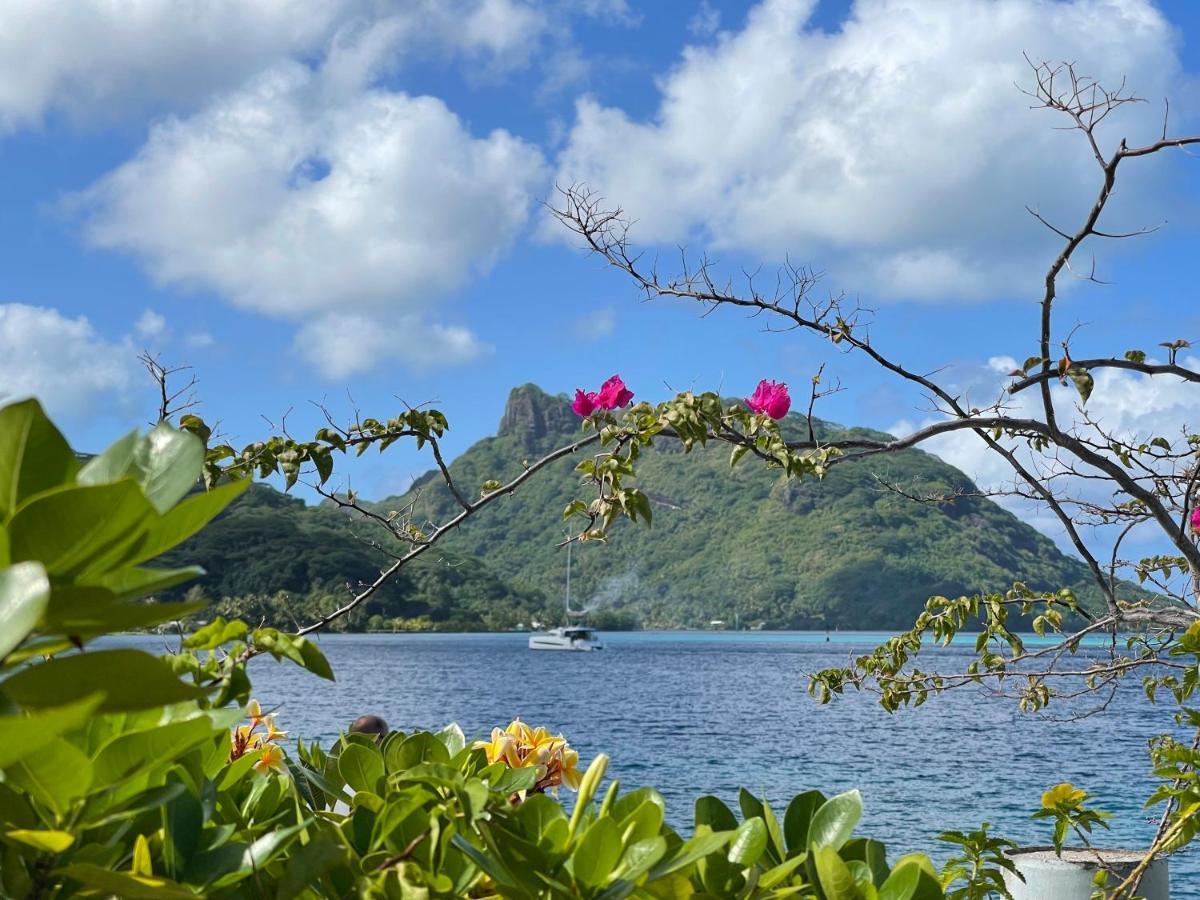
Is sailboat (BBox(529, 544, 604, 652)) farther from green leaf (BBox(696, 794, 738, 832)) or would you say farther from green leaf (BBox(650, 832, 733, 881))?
green leaf (BBox(650, 832, 733, 881))

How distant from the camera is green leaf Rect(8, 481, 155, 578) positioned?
0.48 meters

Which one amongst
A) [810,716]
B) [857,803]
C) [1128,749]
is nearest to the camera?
[857,803]

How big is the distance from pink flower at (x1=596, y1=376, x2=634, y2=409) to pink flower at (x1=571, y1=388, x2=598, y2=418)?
0.03m

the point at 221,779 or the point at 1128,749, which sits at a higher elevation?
the point at 221,779

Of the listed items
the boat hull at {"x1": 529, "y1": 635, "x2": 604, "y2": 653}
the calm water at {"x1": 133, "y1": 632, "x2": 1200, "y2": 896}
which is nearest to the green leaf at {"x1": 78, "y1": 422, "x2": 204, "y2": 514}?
the calm water at {"x1": 133, "y1": 632, "x2": 1200, "y2": 896}

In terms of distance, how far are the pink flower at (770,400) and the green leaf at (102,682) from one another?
2085 mm

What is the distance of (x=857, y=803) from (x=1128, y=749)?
111 ft

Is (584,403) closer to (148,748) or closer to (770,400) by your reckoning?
(770,400)

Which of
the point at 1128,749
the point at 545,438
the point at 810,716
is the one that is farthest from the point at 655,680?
the point at 545,438

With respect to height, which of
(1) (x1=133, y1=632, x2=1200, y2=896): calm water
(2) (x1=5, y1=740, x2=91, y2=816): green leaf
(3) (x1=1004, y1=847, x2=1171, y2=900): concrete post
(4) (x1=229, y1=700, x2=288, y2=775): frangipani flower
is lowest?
(1) (x1=133, y1=632, x2=1200, y2=896): calm water

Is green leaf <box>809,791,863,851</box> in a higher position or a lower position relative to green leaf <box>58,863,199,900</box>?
lower

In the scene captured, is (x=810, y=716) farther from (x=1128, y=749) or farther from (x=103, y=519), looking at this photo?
(x=103, y=519)

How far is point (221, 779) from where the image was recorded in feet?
2.90

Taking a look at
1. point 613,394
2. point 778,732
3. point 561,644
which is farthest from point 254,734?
point 561,644
